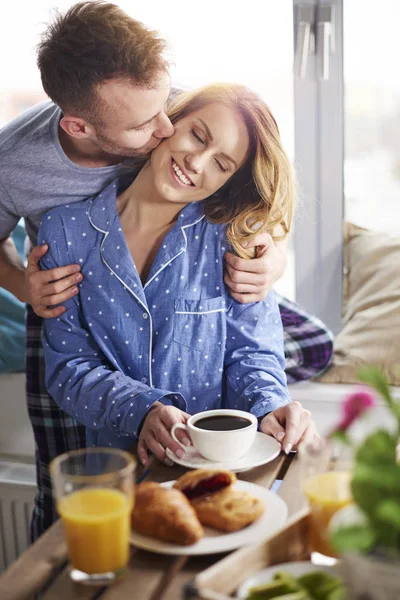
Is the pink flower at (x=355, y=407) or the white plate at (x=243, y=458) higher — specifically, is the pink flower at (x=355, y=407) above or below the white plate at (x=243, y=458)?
above

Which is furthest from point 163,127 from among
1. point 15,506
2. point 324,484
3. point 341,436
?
point 15,506

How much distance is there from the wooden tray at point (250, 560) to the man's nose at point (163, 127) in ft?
2.80

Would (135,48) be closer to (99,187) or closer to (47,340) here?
(99,187)

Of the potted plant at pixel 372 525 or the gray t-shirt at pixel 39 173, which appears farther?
the gray t-shirt at pixel 39 173

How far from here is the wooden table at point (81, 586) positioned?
34.3 inches

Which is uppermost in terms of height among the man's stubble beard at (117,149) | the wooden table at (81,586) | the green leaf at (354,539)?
the man's stubble beard at (117,149)

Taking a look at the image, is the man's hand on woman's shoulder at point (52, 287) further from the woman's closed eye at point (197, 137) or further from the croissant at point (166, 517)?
the croissant at point (166, 517)

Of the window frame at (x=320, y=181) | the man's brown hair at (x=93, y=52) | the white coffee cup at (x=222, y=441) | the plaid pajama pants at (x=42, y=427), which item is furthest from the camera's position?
the window frame at (x=320, y=181)

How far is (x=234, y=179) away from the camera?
169 centimetres

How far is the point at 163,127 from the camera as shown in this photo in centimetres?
155

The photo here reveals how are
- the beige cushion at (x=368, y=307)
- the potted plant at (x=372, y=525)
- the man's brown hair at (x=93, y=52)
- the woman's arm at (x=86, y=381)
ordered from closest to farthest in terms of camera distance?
the potted plant at (x=372, y=525) → the woman's arm at (x=86, y=381) → the man's brown hair at (x=93, y=52) → the beige cushion at (x=368, y=307)

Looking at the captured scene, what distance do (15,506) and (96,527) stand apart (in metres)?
1.66

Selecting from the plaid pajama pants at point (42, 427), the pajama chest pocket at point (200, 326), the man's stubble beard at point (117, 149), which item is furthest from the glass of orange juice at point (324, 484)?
the plaid pajama pants at point (42, 427)

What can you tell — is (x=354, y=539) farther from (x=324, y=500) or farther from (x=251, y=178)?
(x=251, y=178)
